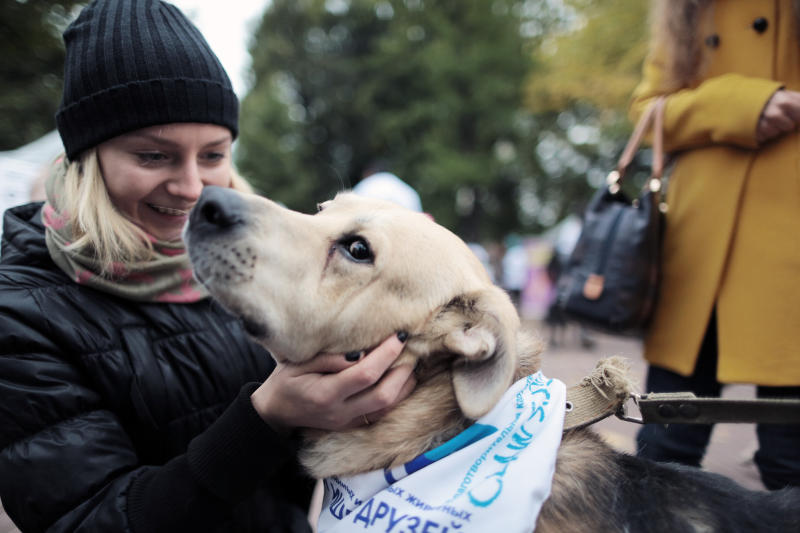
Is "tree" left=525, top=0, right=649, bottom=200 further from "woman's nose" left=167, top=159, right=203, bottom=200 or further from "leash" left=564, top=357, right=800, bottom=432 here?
"woman's nose" left=167, top=159, right=203, bottom=200

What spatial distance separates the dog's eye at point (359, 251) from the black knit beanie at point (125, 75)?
2.74ft

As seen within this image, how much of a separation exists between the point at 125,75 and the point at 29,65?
872 centimetres

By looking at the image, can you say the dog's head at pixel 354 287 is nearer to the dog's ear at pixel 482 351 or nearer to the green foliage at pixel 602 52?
the dog's ear at pixel 482 351

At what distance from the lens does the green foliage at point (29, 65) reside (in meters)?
7.18

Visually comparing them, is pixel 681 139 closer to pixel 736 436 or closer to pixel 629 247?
pixel 629 247

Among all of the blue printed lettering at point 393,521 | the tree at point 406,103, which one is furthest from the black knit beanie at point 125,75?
the tree at point 406,103

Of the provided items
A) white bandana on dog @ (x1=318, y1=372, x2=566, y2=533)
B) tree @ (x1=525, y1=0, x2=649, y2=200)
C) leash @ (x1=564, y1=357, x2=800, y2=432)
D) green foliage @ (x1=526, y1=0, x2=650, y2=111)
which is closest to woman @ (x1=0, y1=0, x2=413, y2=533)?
white bandana on dog @ (x1=318, y1=372, x2=566, y2=533)

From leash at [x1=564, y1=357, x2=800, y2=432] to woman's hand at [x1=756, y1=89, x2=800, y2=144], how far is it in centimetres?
118

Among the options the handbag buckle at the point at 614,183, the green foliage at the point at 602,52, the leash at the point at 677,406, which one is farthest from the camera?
the green foliage at the point at 602,52

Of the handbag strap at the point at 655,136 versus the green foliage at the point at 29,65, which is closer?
the handbag strap at the point at 655,136

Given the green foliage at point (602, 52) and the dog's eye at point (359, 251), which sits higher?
the green foliage at point (602, 52)

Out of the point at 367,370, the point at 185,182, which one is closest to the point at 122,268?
the point at 185,182

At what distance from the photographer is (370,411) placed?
5.60 feet

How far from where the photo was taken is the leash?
1851mm
